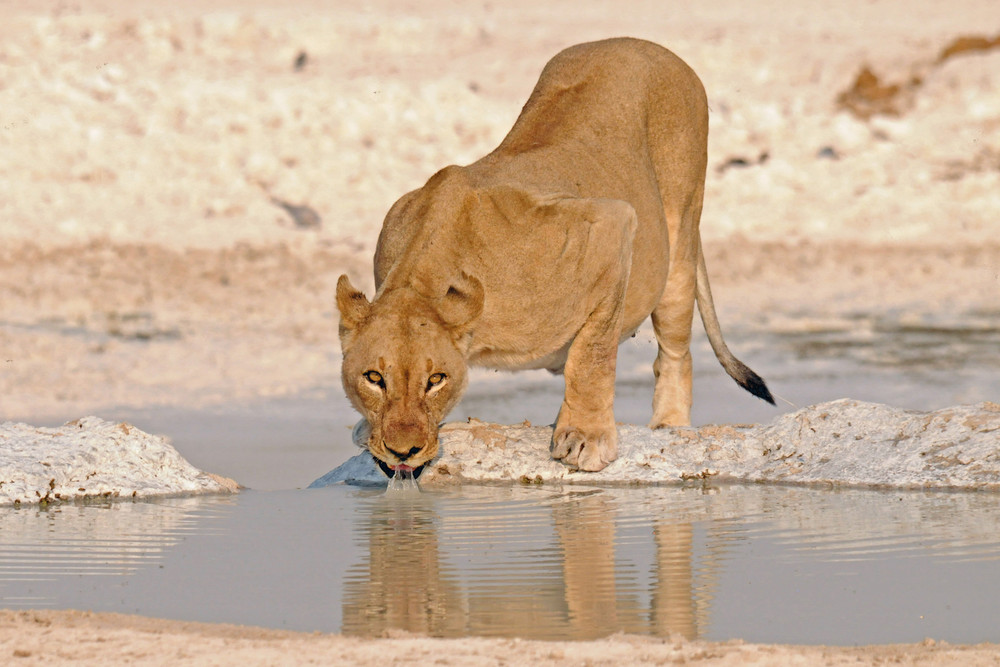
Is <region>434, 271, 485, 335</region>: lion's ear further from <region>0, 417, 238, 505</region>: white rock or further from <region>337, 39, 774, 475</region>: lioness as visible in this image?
<region>0, 417, 238, 505</region>: white rock

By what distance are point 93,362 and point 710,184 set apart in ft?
24.1

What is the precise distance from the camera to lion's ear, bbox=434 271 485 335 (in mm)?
5945

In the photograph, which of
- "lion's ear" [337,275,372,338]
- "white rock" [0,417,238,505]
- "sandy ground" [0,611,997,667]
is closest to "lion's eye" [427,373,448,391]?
"lion's ear" [337,275,372,338]

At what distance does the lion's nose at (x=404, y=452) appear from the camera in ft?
18.5

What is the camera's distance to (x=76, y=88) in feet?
54.0

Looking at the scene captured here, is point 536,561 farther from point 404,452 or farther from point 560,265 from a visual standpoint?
point 560,265

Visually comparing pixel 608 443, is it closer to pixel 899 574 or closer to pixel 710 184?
pixel 899 574

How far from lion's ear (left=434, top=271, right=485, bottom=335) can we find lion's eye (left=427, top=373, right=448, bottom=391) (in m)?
0.23

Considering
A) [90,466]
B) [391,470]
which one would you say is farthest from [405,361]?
[90,466]

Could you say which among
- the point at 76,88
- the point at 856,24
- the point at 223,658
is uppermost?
the point at 856,24

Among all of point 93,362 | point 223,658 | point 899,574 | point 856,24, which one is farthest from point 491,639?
point 856,24

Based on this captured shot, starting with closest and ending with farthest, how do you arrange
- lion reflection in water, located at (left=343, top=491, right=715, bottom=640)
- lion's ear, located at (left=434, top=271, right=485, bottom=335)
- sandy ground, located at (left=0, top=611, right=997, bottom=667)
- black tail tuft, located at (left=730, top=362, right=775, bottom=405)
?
sandy ground, located at (left=0, top=611, right=997, bottom=667)
lion reflection in water, located at (left=343, top=491, right=715, bottom=640)
lion's ear, located at (left=434, top=271, right=485, bottom=335)
black tail tuft, located at (left=730, top=362, right=775, bottom=405)

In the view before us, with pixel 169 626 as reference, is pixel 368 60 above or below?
above

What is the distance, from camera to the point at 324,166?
1583 centimetres
